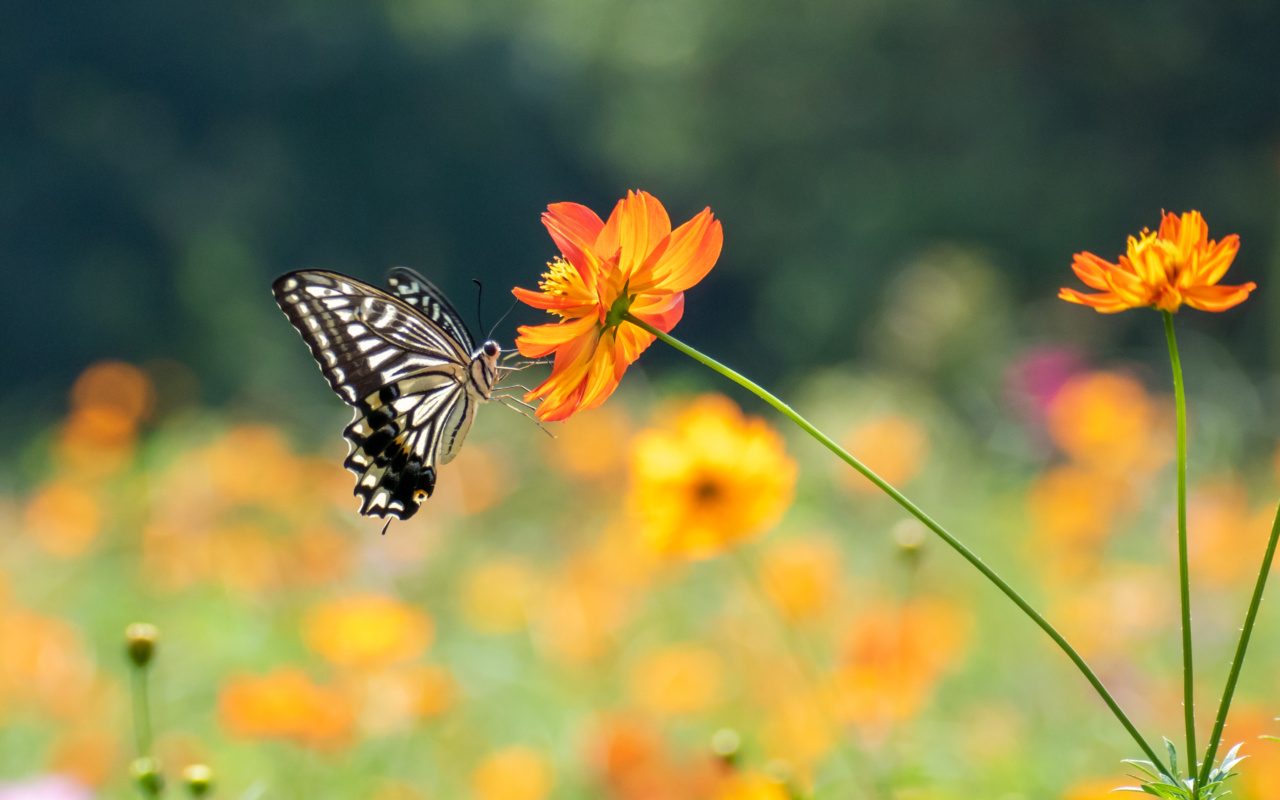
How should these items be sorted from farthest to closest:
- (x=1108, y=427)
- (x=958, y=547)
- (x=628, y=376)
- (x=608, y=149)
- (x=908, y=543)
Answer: (x=608, y=149) < (x=628, y=376) < (x=1108, y=427) < (x=908, y=543) < (x=958, y=547)

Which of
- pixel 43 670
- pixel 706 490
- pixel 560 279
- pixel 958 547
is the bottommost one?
pixel 958 547

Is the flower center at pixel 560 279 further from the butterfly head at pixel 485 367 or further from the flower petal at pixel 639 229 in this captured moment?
the butterfly head at pixel 485 367

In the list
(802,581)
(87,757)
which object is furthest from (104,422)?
(802,581)

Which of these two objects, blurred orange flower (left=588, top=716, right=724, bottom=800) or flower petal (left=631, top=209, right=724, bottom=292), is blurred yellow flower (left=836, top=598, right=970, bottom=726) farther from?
flower petal (left=631, top=209, right=724, bottom=292)

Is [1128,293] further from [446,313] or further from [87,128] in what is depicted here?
[87,128]

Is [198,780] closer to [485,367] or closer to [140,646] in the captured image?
[140,646]

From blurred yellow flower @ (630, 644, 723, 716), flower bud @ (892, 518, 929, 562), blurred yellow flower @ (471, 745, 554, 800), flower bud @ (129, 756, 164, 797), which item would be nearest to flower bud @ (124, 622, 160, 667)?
flower bud @ (129, 756, 164, 797)

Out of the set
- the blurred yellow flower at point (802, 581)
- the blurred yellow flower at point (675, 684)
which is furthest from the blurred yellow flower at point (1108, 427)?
the blurred yellow flower at point (675, 684)
